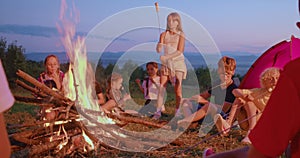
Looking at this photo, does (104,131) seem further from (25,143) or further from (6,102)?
(6,102)

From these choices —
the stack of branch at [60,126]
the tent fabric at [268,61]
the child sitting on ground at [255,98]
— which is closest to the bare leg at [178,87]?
the child sitting on ground at [255,98]

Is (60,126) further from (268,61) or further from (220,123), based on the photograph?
(268,61)

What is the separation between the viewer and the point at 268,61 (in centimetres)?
376

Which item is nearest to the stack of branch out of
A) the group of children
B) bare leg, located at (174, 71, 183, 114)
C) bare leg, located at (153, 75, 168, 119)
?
the group of children

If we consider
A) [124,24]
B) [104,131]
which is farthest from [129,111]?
[124,24]

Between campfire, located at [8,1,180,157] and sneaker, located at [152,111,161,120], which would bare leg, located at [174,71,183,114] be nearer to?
sneaker, located at [152,111,161,120]

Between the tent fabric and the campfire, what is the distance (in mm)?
1044

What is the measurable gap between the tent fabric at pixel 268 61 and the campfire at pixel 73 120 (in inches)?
41.1

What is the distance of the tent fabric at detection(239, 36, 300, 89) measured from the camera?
12.1 ft

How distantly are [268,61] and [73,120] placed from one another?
1.73 metres

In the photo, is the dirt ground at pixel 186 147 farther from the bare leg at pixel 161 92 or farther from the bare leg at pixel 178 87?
the bare leg at pixel 161 92

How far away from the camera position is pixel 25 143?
318cm

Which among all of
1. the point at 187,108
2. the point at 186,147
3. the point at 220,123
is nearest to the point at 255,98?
the point at 220,123

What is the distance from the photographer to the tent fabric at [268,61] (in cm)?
369
